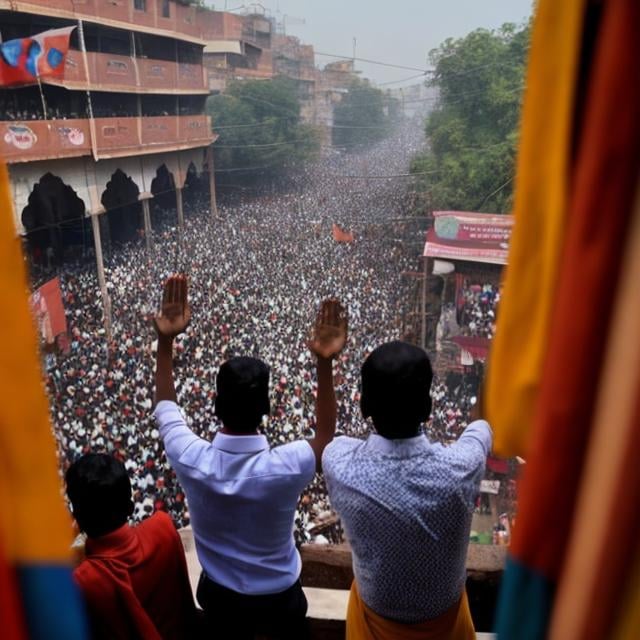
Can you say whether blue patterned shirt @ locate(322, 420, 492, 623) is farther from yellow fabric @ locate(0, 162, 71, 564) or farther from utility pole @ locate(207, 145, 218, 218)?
utility pole @ locate(207, 145, 218, 218)

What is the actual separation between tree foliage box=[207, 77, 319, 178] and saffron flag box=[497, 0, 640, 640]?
9.60 ft

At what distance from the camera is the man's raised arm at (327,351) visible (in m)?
0.79

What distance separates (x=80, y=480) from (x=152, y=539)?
0.39ft

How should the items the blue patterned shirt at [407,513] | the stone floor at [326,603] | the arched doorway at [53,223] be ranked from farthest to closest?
the arched doorway at [53,223] < the stone floor at [326,603] < the blue patterned shirt at [407,513]

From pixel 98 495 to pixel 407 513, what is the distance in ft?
1.15

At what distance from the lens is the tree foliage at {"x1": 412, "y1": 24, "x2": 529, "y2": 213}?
3.45m

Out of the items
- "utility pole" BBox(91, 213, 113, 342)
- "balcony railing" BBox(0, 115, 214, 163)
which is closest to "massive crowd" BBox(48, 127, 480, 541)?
"utility pole" BBox(91, 213, 113, 342)

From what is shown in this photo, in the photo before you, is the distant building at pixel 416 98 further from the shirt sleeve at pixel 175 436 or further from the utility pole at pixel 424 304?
the shirt sleeve at pixel 175 436

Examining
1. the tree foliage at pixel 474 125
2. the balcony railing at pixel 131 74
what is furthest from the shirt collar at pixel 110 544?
the tree foliage at pixel 474 125

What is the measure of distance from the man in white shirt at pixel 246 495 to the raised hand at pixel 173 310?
0.11m

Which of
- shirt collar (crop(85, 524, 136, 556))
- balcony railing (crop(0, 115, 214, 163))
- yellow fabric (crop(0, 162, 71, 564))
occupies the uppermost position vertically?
balcony railing (crop(0, 115, 214, 163))

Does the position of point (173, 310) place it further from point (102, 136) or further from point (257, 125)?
point (257, 125)

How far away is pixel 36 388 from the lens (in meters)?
0.28

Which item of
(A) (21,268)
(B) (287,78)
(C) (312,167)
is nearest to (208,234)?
(C) (312,167)
